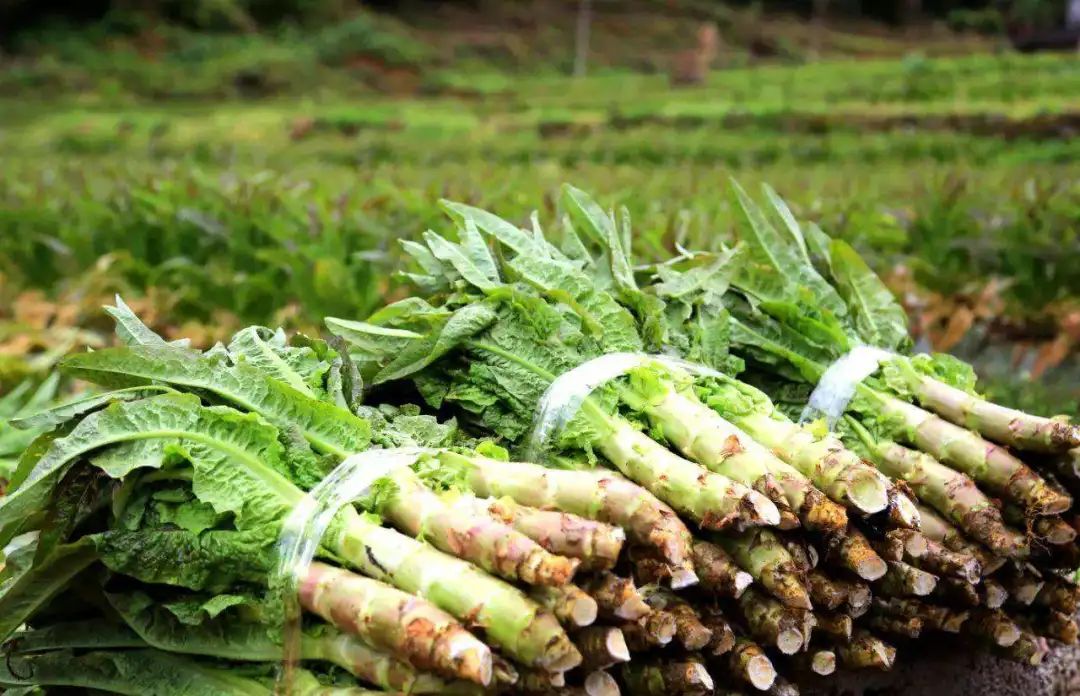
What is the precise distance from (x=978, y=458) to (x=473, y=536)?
1.32 m

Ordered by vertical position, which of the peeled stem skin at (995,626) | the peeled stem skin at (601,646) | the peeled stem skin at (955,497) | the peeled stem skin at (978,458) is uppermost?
the peeled stem skin at (601,646)

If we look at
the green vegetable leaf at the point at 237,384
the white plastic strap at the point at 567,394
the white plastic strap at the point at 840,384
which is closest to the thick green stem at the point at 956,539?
the white plastic strap at the point at 840,384

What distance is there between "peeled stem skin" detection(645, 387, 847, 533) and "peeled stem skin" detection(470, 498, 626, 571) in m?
0.40

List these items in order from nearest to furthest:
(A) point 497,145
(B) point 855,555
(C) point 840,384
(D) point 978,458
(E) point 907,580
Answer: (B) point 855,555 < (E) point 907,580 < (D) point 978,458 < (C) point 840,384 < (A) point 497,145

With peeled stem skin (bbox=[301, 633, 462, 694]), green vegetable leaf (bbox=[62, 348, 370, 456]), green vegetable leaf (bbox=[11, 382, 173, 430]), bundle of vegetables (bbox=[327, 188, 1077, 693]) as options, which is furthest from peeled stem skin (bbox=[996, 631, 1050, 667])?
green vegetable leaf (bbox=[11, 382, 173, 430])

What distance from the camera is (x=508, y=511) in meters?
2.09

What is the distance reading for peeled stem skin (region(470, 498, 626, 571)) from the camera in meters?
1.96

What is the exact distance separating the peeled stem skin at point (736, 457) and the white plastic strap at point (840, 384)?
1.30 ft

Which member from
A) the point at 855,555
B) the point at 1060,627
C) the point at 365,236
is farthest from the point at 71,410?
the point at 365,236

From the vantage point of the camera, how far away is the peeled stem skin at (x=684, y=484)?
2.19m

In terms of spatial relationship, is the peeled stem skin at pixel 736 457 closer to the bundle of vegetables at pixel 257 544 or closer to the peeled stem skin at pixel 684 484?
the peeled stem skin at pixel 684 484

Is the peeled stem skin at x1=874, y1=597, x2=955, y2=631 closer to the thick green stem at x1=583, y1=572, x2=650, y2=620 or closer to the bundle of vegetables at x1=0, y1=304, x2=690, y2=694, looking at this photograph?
the bundle of vegetables at x1=0, y1=304, x2=690, y2=694

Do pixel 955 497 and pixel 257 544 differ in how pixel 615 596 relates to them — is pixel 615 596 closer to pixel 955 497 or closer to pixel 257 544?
pixel 257 544

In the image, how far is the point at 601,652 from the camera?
1975mm
